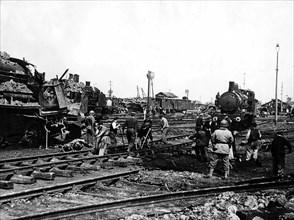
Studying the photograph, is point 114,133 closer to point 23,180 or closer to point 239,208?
point 23,180

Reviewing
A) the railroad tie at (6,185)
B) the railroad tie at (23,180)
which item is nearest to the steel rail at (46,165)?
the railroad tie at (23,180)

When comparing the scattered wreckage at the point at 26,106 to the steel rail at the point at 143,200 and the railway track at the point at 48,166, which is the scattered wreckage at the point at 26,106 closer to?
the railway track at the point at 48,166

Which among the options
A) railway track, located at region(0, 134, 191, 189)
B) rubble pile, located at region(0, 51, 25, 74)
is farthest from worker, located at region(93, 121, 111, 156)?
rubble pile, located at region(0, 51, 25, 74)

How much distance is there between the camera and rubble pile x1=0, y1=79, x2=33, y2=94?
1429 cm

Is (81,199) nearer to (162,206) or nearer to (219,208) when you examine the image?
(162,206)

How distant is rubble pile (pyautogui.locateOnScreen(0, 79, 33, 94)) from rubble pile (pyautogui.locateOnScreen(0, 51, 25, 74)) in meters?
0.61

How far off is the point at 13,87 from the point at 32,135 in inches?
84.4

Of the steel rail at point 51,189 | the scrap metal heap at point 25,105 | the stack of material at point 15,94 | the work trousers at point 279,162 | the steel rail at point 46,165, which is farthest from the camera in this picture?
the scrap metal heap at point 25,105

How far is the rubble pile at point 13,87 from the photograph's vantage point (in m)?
14.3

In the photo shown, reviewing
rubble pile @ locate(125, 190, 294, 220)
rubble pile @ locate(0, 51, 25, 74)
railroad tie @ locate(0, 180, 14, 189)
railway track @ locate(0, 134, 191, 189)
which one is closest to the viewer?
rubble pile @ locate(125, 190, 294, 220)

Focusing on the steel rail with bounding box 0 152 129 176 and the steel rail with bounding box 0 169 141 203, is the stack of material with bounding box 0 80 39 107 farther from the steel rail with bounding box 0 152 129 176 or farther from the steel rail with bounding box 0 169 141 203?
the steel rail with bounding box 0 169 141 203

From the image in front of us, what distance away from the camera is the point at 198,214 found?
581 cm

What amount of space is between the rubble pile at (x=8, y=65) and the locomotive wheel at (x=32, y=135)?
7.79 feet

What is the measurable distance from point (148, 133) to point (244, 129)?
39.6ft
